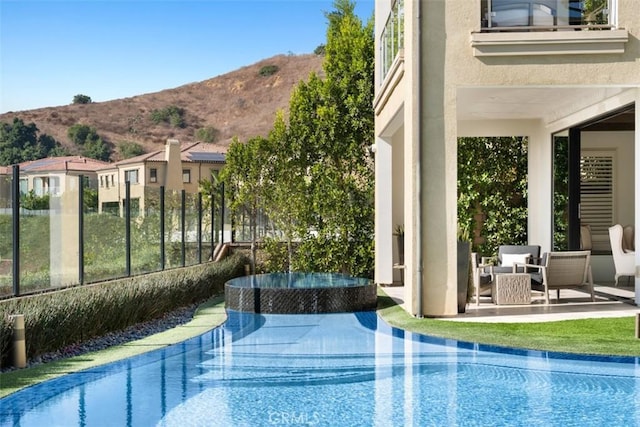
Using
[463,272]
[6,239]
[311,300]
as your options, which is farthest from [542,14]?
[6,239]

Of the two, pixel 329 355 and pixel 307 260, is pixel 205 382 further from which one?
pixel 307 260

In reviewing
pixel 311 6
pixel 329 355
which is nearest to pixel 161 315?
pixel 329 355

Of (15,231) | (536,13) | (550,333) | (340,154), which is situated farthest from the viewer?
(340,154)

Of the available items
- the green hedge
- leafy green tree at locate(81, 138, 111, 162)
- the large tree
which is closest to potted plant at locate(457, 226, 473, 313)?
the green hedge

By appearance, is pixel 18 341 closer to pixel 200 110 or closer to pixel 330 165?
pixel 330 165

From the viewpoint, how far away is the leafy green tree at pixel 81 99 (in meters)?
87.9

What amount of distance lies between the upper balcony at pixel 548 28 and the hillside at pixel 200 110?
71.4 m

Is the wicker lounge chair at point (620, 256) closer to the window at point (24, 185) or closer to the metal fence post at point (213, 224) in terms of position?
the metal fence post at point (213, 224)

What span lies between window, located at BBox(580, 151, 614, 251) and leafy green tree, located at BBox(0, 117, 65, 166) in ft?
231

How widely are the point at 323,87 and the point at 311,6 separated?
57.0m

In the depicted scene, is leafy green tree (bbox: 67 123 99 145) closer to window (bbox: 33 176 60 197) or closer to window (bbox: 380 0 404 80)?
window (bbox: 380 0 404 80)

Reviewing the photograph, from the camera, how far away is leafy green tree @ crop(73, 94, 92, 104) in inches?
3460

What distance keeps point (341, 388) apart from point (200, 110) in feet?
277

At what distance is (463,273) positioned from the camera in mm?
11805
